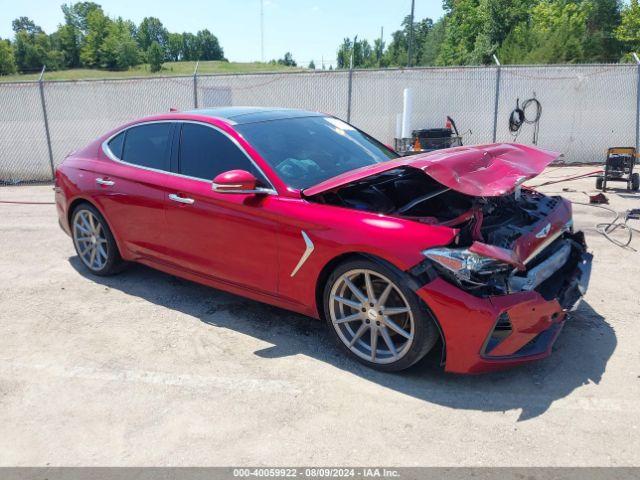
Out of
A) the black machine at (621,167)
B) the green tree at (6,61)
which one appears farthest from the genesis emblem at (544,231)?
the green tree at (6,61)

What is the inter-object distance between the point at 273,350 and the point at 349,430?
106cm

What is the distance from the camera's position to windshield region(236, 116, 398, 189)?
3.96 meters

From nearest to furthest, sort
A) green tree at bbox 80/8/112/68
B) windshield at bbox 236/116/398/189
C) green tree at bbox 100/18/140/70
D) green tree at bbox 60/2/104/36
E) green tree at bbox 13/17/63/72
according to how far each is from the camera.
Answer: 1. windshield at bbox 236/116/398/189
2. green tree at bbox 100/18/140/70
3. green tree at bbox 13/17/63/72
4. green tree at bbox 80/8/112/68
5. green tree at bbox 60/2/104/36

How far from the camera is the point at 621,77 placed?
12.5 metres

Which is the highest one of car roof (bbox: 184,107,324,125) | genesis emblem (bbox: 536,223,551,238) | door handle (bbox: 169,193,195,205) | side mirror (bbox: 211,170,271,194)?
car roof (bbox: 184,107,324,125)

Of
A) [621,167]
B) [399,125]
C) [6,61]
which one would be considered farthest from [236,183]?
[6,61]

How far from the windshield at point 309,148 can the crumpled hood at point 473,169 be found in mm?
313

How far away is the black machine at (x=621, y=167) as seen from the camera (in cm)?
887

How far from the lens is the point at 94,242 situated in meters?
5.29

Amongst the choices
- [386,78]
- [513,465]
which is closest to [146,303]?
[513,465]

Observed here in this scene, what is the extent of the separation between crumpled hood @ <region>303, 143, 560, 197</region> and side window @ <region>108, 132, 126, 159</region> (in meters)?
2.33

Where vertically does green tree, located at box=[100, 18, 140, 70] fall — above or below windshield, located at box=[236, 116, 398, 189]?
above

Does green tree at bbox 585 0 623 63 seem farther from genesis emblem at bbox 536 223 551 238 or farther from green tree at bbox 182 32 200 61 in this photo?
green tree at bbox 182 32 200 61

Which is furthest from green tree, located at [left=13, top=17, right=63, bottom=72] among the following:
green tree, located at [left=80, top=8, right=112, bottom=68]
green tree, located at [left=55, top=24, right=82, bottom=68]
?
green tree, located at [left=80, top=8, right=112, bottom=68]
